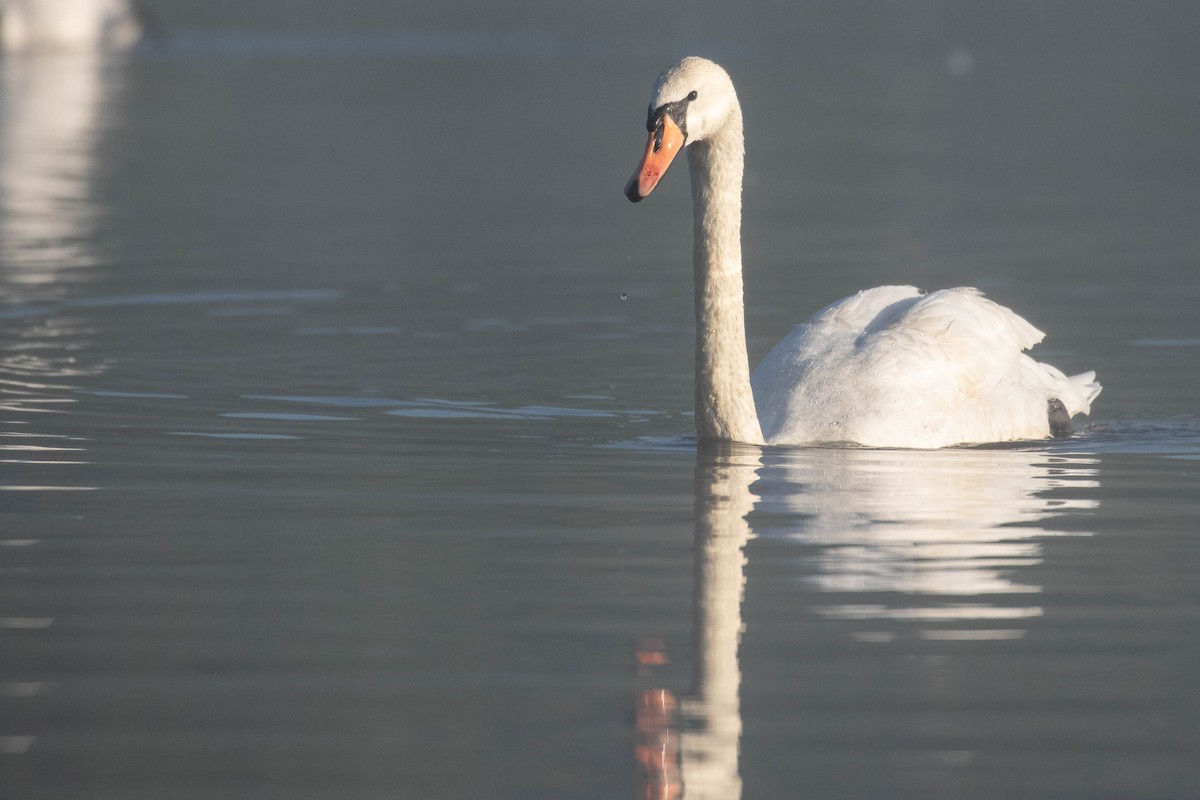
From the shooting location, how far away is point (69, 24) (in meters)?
55.6

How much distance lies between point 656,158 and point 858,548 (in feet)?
7.17

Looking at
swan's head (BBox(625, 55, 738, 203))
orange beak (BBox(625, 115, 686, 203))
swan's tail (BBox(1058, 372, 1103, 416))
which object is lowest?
swan's tail (BBox(1058, 372, 1103, 416))

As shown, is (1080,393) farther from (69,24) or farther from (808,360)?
(69,24)

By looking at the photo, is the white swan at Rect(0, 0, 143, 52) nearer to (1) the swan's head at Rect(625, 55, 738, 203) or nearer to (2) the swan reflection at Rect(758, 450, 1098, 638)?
(1) the swan's head at Rect(625, 55, 738, 203)

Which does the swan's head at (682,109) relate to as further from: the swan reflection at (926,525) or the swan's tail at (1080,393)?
the swan's tail at (1080,393)

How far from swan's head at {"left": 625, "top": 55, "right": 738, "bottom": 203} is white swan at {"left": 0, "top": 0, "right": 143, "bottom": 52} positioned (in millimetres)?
47596

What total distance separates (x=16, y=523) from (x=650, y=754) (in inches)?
145

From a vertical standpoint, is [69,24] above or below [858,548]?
above

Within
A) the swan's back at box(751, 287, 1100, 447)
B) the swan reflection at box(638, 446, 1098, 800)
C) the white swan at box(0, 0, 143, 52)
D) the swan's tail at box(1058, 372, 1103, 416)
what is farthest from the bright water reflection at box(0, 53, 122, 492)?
the white swan at box(0, 0, 143, 52)

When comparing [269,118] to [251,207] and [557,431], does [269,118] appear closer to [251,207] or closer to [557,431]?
[251,207]

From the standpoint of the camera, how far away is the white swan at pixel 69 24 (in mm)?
55500

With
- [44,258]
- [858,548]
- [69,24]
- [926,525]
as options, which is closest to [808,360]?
[926,525]

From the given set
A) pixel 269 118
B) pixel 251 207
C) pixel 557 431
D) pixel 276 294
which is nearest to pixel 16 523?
pixel 557 431

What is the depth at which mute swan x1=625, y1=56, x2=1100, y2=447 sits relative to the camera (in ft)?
A: 31.8
